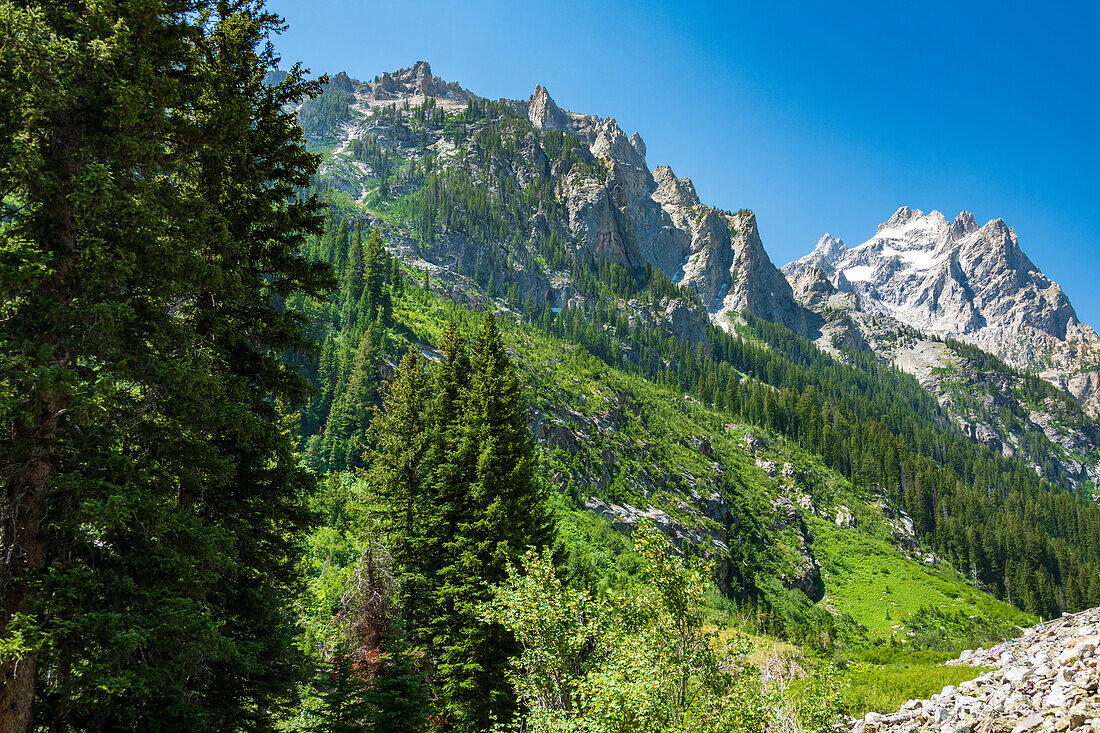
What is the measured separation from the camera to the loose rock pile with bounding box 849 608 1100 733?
8.55 m

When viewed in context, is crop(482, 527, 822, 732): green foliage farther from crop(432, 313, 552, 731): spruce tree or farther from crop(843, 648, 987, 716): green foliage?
crop(843, 648, 987, 716): green foliage

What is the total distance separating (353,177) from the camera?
516ft

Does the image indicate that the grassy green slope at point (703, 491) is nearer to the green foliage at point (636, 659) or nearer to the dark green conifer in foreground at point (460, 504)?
the dark green conifer in foreground at point (460, 504)

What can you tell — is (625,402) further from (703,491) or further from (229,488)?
(229,488)

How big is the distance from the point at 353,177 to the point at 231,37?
16430 cm

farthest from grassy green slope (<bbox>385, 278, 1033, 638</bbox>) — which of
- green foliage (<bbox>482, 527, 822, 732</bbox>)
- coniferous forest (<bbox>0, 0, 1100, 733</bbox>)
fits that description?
green foliage (<bbox>482, 527, 822, 732</bbox>)

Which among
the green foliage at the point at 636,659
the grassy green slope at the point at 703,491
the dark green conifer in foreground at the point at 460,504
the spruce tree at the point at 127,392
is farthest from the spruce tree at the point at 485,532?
the grassy green slope at the point at 703,491

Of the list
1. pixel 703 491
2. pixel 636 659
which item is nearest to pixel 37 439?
pixel 636 659

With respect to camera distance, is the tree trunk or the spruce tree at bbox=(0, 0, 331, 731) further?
the spruce tree at bbox=(0, 0, 331, 731)

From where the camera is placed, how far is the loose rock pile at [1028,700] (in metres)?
8.55

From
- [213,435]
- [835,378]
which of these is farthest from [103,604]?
[835,378]

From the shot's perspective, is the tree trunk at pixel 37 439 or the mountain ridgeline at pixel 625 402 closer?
the tree trunk at pixel 37 439

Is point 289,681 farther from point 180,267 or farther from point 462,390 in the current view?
point 462,390

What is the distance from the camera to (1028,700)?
31.6ft
